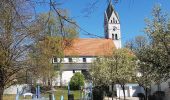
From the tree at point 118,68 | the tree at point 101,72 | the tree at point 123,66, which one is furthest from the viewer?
the tree at point 101,72

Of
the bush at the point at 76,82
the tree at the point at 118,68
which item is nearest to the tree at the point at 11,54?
the tree at the point at 118,68

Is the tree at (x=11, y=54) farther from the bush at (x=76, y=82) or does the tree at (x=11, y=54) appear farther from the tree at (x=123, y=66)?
the bush at (x=76, y=82)

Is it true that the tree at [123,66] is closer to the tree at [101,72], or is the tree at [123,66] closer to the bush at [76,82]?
the tree at [101,72]

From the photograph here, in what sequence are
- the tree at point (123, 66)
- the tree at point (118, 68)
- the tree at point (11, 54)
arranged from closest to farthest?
the tree at point (11, 54), the tree at point (123, 66), the tree at point (118, 68)

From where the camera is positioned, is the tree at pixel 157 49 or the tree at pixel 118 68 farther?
the tree at pixel 118 68

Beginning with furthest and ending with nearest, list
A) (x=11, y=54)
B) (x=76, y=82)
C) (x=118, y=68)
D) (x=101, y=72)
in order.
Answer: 1. (x=76, y=82)
2. (x=101, y=72)
3. (x=118, y=68)
4. (x=11, y=54)

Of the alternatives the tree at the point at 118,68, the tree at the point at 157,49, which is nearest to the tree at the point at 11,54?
the tree at the point at 157,49

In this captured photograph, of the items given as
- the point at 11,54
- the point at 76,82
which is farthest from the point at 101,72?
the point at 11,54

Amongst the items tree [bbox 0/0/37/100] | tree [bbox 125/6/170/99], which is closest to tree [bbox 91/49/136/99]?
tree [bbox 125/6/170/99]

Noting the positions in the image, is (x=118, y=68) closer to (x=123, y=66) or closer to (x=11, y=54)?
(x=123, y=66)

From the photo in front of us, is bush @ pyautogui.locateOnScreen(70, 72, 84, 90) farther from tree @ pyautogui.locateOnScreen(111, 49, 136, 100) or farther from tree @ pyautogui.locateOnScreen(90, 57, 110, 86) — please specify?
tree @ pyautogui.locateOnScreen(111, 49, 136, 100)

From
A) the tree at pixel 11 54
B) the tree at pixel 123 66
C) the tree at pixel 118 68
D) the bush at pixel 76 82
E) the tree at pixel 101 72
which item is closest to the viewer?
the tree at pixel 11 54

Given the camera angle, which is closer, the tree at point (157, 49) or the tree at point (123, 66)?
the tree at point (157, 49)

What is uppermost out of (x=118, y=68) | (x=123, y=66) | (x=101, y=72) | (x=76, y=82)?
(x=123, y=66)
